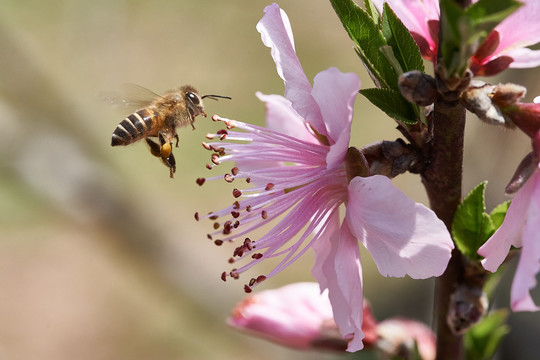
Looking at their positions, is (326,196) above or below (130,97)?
below

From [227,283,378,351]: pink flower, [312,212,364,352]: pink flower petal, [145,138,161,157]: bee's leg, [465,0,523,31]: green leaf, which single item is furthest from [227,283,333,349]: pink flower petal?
[465,0,523,31]: green leaf

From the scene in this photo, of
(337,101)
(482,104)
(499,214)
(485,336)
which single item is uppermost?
(337,101)

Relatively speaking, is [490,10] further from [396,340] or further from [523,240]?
[396,340]

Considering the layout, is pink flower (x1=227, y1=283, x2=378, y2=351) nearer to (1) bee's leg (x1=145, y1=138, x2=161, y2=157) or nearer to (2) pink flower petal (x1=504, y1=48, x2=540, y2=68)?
(1) bee's leg (x1=145, y1=138, x2=161, y2=157)

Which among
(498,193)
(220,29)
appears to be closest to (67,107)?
(498,193)

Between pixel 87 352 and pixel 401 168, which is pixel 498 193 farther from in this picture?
pixel 87 352

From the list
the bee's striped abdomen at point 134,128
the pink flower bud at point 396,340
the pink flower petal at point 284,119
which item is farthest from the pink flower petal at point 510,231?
the bee's striped abdomen at point 134,128

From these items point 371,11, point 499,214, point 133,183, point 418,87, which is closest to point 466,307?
point 499,214
